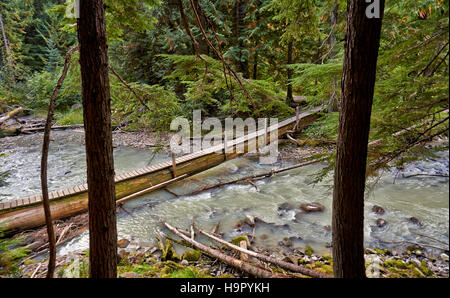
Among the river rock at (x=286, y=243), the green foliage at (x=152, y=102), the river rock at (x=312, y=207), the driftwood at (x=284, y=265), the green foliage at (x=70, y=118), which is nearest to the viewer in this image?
the driftwood at (x=284, y=265)

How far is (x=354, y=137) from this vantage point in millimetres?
2025

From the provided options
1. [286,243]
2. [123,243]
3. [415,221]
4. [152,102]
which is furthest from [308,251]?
[152,102]

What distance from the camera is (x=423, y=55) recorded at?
201cm

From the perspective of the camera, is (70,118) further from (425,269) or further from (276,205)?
(425,269)

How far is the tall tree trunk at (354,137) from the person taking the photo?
1865mm

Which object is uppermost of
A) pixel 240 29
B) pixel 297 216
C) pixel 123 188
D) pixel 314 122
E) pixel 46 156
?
pixel 240 29

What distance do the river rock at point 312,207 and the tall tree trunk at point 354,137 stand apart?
340 centimetres

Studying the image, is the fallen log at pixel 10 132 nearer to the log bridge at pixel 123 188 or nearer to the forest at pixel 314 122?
the forest at pixel 314 122

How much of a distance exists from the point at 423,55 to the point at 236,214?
180 inches

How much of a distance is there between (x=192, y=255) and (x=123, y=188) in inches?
113

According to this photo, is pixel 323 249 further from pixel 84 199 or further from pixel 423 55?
pixel 84 199

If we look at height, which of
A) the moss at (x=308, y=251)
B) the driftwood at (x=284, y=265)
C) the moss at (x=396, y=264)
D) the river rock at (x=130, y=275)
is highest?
the driftwood at (x=284, y=265)

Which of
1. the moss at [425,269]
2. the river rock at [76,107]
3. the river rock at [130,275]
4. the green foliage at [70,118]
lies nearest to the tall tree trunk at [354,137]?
the moss at [425,269]

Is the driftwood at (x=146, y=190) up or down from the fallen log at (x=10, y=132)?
down
